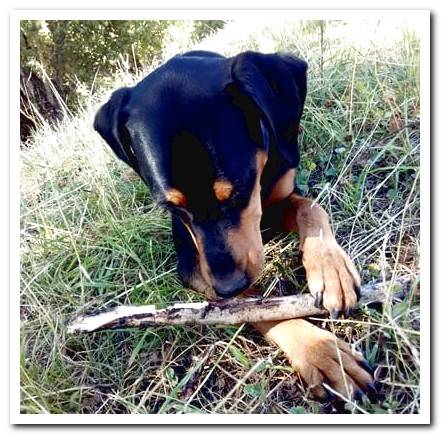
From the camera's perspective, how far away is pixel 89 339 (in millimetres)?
2213

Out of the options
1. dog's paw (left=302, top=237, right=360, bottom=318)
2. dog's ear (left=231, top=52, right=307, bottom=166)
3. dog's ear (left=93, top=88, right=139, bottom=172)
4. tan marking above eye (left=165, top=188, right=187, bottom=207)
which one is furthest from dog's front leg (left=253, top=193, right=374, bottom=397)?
dog's ear (left=93, top=88, right=139, bottom=172)

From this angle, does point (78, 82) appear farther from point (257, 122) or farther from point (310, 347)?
point (310, 347)

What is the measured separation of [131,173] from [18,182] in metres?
0.65

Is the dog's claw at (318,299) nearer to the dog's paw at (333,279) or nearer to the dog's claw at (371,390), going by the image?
the dog's paw at (333,279)

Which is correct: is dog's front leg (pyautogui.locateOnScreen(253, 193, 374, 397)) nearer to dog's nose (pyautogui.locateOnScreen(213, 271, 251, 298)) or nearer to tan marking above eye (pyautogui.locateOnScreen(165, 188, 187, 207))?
dog's nose (pyautogui.locateOnScreen(213, 271, 251, 298))

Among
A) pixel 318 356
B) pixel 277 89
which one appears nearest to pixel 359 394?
pixel 318 356

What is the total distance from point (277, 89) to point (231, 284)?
63 centimetres

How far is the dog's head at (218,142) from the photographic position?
1898 millimetres

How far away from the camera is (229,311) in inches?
79.3

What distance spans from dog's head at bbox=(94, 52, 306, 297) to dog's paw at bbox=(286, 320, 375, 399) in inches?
9.9

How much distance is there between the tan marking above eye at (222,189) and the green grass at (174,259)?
0.40 metres

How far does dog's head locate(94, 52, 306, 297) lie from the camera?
1.90 m
